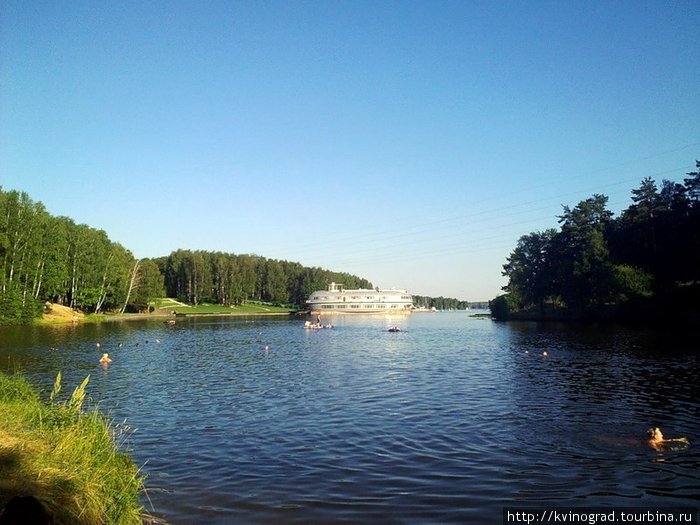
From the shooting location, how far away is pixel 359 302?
191m

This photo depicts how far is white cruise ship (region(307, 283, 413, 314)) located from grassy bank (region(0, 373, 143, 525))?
6761 inches

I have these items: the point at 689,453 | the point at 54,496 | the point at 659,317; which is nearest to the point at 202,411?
the point at 54,496

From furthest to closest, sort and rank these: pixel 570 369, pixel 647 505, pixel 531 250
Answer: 1. pixel 531 250
2. pixel 570 369
3. pixel 647 505

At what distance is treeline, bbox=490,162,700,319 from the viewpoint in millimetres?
75562

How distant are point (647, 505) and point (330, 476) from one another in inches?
305

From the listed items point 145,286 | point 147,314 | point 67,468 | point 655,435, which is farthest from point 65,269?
point 655,435

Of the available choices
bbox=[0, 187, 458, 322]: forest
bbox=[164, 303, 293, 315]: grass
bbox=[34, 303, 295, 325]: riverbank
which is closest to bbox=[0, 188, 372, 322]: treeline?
bbox=[0, 187, 458, 322]: forest

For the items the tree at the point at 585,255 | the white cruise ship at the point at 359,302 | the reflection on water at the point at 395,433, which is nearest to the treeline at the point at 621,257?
the tree at the point at 585,255

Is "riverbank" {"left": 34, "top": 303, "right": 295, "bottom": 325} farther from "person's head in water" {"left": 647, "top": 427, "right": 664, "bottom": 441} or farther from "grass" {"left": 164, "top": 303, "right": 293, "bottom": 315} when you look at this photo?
"person's head in water" {"left": 647, "top": 427, "right": 664, "bottom": 441}

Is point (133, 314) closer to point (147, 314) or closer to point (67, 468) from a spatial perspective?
point (147, 314)

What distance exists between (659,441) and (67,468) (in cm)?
1731

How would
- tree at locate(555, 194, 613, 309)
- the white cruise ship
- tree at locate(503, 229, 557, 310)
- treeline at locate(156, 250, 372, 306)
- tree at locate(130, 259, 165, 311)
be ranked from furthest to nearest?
1. the white cruise ship
2. treeline at locate(156, 250, 372, 306)
3. tree at locate(130, 259, 165, 311)
4. tree at locate(503, 229, 557, 310)
5. tree at locate(555, 194, 613, 309)

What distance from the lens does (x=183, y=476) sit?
13.4 meters

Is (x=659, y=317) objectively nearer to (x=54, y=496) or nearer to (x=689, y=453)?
(x=689, y=453)
